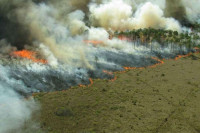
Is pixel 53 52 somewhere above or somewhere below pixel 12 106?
above

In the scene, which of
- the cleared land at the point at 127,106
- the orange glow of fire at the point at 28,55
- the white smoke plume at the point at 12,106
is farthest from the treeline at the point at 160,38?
the white smoke plume at the point at 12,106

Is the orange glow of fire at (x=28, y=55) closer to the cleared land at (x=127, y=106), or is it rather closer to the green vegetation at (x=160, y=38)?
the cleared land at (x=127, y=106)

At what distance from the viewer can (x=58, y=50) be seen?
99.3m

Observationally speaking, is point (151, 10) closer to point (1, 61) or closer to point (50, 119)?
point (1, 61)

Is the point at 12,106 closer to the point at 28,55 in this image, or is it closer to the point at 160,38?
the point at 28,55

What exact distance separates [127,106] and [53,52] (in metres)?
43.9

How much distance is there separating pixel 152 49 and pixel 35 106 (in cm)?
8453

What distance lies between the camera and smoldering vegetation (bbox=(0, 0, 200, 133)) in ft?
231

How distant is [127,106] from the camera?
65.5 meters

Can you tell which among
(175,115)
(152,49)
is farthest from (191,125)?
(152,49)

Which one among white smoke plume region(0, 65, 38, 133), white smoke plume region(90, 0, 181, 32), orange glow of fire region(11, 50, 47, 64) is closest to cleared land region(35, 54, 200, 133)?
white smoke plume region(0, 65, 38, 133)

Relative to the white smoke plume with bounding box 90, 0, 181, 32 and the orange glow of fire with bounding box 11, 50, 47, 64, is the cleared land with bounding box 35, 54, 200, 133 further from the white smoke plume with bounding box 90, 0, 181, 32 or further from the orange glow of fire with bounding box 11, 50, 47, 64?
the white smoke plume with bounding box 90, 0, 181, 32

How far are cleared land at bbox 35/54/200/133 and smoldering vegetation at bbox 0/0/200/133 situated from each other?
5319 mm

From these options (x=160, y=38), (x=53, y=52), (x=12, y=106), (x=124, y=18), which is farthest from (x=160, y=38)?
(x=12, y=106)
